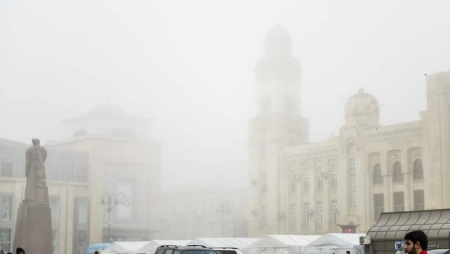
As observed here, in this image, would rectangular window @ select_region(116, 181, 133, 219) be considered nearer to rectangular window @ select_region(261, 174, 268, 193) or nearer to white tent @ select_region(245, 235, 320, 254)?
rectangular window @ select_region(261, 174, 268, 193)

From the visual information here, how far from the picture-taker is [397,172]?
196 ft

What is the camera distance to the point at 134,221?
80.0 m

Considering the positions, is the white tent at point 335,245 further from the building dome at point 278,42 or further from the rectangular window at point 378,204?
the building dome at point 278,42

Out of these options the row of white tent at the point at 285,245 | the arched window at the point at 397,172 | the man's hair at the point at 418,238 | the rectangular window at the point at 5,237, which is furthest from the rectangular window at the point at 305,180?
the man's hair at the point at 418,238

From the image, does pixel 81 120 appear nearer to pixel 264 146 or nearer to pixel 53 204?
pixel 53 204

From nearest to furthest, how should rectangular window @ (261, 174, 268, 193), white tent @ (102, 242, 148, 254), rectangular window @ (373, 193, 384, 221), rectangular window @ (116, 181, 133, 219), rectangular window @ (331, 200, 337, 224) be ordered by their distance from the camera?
1. white tent @ (102, 242, 148, 254)
2. rectangular window @ (373, 193, 384, 221)
3. rectangular window @ (331, 200, 337, 224)
4. rectangular window @ (261, 174, 268, 193)
5. rectangular window @ (116, 181, 133, 219)

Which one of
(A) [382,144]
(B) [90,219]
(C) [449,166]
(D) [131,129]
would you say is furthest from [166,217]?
(C) [449,166]

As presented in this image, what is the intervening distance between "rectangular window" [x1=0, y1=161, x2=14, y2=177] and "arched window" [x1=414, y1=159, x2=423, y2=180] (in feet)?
A: 119

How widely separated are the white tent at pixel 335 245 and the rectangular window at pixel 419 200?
75.9 feet

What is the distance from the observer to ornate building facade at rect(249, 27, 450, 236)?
5553cm

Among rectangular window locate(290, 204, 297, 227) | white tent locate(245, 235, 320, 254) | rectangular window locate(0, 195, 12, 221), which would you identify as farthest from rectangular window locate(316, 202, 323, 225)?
white tent locate(245, 235, 320, 254)

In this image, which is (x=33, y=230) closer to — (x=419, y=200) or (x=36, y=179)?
(x=36, y=179)

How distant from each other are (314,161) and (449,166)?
15867 millimetres

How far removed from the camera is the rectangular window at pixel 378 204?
60.8 m
